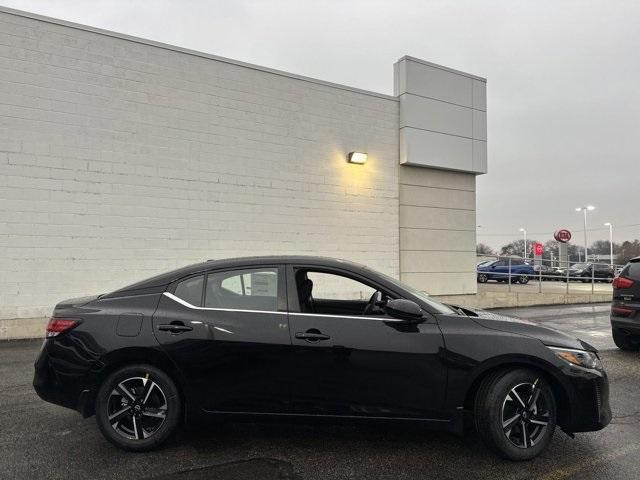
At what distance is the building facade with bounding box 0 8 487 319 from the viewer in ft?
27.7

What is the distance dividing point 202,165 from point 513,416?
8123 mm

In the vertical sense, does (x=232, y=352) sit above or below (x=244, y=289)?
below

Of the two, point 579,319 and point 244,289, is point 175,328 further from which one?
point 579,319

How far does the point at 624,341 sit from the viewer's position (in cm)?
751

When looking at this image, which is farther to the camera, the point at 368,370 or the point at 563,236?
the point at 563,236

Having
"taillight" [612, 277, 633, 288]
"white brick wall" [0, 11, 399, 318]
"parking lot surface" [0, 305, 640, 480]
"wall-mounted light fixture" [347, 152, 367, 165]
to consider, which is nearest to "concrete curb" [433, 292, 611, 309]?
"white brick wall" [0, 11, 399, 318]

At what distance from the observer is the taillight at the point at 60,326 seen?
362 cm

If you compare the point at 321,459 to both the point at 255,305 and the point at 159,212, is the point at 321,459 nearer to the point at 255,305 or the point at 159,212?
the point at 255,305

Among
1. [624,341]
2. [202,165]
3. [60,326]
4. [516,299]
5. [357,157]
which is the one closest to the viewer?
[60,326]

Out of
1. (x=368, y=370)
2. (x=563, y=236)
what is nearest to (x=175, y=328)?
(x=368, y=370)

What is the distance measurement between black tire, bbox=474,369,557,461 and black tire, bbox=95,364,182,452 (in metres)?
2.26

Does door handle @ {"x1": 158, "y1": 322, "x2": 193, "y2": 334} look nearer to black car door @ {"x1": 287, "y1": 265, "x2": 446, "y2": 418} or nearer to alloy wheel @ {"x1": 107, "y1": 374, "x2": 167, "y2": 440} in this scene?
alloy wheel @ {"x1": 107, "y1": 374, "x2": 167, "y2": 440}

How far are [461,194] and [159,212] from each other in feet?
27.4

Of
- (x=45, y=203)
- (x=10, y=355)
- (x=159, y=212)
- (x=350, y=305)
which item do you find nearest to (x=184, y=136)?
(x=159, y=212)
